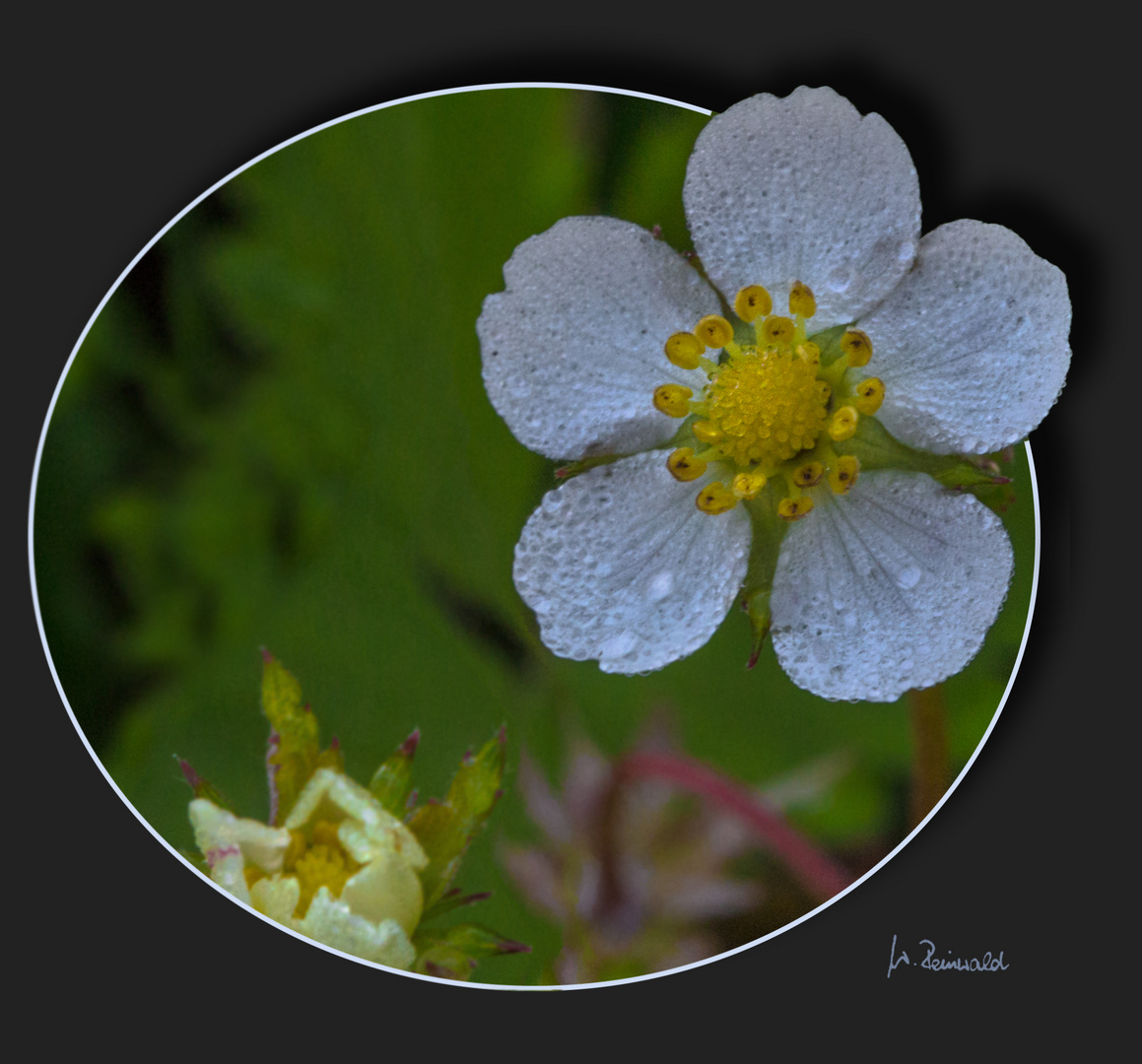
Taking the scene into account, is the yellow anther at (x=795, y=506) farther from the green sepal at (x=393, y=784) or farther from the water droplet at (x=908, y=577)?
the green sepal at (x=393, y=784)

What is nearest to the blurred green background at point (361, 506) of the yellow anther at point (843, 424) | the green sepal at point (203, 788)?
the green sepal at point (203, 788)

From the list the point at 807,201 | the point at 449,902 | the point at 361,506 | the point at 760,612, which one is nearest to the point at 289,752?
the point at 449,902

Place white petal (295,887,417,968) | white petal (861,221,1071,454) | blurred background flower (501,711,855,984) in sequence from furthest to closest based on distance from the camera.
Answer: blurred background flower (501,711,855,984)
white petal (295,887,417,968)
white petal (861,221,1071,454)

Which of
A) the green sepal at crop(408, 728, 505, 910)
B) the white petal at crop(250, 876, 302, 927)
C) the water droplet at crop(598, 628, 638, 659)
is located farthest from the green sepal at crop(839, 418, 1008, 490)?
the white petal at crop(250, 876, 302, 927)

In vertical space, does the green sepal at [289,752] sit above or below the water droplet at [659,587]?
below

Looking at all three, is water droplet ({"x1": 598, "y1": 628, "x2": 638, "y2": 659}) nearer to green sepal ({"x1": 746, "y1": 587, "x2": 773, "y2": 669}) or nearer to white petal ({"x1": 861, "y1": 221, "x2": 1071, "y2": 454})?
green sepal ({"x1": 746, "y1": 587, "x2": 773, "y2": 669})

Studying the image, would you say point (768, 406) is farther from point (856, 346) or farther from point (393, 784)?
point (393, 784)
